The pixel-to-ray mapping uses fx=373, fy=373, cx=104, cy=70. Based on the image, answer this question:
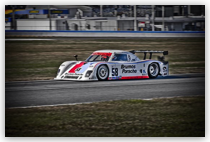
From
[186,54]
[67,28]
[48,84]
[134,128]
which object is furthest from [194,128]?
[67,28]

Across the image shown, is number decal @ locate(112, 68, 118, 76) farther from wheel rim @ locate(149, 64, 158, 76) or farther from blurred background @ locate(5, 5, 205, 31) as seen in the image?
blurred background @ locate(5, 5, 205, 31)

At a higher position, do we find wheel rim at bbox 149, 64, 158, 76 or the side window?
the side window

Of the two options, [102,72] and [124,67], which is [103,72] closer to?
[102,72]

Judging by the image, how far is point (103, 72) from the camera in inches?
572

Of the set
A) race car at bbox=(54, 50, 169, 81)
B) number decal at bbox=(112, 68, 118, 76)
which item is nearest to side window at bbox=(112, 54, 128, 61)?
race car at bbox=(54, 50, 169, 81)

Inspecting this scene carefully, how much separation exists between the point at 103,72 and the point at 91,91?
7.71ft

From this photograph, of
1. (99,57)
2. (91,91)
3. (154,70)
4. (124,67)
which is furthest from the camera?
(154,70)

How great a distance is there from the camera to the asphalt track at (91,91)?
10.7 metres

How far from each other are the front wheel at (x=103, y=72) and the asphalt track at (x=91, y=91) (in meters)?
0.33

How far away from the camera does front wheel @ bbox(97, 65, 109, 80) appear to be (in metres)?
14.4

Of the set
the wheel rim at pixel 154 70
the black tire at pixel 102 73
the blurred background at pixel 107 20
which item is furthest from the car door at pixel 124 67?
the blurred background at pixel 107 20

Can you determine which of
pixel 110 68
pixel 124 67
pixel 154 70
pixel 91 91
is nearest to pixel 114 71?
pixel 110 68

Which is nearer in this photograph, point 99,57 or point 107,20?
point 99,57

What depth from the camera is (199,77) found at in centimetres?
1636
